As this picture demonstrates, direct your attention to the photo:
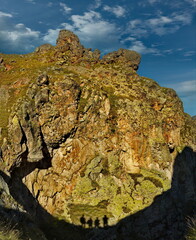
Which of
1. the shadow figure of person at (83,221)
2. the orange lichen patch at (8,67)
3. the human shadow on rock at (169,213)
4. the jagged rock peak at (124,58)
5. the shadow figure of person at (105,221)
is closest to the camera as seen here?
the shadow figure of person at (83,221)

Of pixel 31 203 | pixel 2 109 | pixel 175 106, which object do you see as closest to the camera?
pixel 31 203

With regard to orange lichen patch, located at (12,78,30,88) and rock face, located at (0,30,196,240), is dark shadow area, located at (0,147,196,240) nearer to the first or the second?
rock face, located at (0,30,196,240)

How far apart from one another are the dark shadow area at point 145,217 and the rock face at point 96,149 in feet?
1.00

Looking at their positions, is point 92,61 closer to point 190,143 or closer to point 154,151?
point 154,151

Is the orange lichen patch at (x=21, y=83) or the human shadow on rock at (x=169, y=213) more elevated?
the orange lichen patch at (x=21, y=83)

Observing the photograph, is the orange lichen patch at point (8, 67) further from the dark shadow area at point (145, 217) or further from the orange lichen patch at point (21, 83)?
the dark shadow area at point (145, 217)

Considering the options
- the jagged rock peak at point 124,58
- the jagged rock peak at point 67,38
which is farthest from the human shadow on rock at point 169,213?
the jagged rock peak at point 67,38

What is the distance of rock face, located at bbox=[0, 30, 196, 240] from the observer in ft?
124

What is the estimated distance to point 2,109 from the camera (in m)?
38.9

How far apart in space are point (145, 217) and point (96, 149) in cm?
1844

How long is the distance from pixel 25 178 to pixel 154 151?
102 ft

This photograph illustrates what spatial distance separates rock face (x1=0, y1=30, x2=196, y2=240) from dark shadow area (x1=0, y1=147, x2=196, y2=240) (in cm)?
30

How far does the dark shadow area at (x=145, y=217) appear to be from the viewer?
3403 centimetres

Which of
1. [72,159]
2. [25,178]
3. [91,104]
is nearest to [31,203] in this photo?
[25,178]
